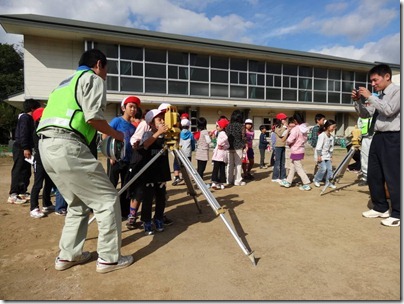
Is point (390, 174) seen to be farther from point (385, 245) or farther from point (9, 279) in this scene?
point (9, 279)

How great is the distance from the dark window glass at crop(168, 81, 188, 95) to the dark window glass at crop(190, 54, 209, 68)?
1.50 m

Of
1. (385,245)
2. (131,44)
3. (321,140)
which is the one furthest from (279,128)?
(131,44)

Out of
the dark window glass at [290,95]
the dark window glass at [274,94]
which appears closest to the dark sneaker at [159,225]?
the dark window glass at [274,94]

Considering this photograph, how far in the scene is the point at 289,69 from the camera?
2172cm

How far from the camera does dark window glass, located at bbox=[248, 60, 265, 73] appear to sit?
20438 millimetres

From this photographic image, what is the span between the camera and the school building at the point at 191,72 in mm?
15758

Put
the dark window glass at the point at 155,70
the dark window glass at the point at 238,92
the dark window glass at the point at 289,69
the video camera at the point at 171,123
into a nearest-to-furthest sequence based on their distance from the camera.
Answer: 1. the video camera at the point at 171,123
2. the dark window glass at the point at 155,70
3. the dark window glass at the point at 238,92
4. the dark window glass at the point at 289,69

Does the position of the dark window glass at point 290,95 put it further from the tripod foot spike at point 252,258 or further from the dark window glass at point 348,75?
the tripod foot spike at point 252,258

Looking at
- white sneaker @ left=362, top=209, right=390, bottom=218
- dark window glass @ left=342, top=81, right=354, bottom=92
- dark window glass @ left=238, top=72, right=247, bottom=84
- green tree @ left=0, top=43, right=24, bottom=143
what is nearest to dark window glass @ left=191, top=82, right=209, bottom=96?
dark window glass @ left=238, top=72, right=247, bottom=84

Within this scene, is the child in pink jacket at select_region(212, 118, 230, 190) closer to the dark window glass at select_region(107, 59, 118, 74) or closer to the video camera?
the video camera

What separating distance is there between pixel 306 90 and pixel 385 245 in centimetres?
2058

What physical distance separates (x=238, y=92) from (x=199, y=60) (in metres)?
3.43

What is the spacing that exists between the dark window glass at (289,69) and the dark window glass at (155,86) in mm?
9246

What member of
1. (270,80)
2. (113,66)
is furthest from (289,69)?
(113,66)
